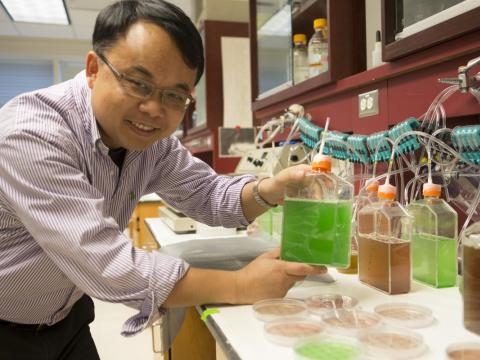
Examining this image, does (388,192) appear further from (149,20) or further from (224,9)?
(224,9)

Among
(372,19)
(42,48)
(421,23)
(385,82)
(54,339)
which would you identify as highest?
(42,48)

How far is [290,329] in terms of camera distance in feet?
2.66

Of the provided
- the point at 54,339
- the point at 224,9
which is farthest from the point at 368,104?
the point at 224,9

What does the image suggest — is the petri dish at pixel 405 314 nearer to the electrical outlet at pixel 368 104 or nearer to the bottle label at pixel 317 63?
the electrical outlet at pixel 368 104

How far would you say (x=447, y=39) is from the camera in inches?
42.5

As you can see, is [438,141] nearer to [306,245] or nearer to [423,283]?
[423,283]

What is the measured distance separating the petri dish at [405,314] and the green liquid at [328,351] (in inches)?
6.2

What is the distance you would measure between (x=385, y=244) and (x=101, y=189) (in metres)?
0.71

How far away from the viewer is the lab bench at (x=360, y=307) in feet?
2.44

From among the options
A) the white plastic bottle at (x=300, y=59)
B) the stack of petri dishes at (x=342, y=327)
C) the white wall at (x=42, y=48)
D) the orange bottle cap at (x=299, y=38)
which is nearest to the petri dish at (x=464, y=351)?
the stack of petri dishes at (x=342, y=327)

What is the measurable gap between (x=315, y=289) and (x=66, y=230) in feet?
1.93

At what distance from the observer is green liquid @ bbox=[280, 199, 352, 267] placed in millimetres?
949

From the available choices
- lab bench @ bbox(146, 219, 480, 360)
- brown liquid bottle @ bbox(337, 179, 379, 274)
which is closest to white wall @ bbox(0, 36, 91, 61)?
brown liquid bottle @ bbox(337, 179, 379, 274)

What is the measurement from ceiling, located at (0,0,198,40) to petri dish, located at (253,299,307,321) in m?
3.72
